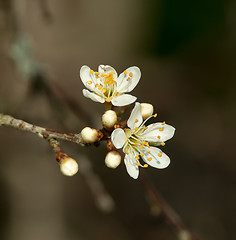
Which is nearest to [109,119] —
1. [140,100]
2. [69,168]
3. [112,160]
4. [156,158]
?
[112,160]

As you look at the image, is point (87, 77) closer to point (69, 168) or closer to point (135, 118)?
point (135, 118)

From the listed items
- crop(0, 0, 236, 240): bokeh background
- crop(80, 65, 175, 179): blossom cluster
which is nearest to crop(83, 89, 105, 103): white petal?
crop(80, 65, 175, 179): blossom cluster

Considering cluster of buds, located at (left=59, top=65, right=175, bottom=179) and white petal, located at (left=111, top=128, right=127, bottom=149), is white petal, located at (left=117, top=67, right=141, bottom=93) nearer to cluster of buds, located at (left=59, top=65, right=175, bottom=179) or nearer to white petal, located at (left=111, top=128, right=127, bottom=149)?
cluster of buds, located at (left=59, top=65, right=175, bottom=179)

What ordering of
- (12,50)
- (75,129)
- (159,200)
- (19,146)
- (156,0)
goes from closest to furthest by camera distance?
(159,200) < (12,50) < (75,129) < (19,146) < (156,0)

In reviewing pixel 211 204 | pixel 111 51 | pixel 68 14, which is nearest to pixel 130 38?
pixel 111 51

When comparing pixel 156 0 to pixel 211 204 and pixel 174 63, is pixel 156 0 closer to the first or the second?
pixel 174 63

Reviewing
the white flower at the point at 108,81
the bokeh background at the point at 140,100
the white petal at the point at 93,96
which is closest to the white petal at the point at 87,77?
the white flower at the point at 108,81
